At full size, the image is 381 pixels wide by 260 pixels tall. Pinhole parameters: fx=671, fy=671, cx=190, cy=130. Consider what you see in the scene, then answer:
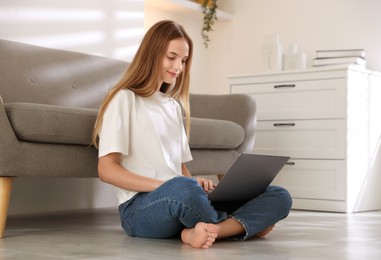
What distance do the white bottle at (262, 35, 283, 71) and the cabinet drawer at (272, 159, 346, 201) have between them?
25.9 inches

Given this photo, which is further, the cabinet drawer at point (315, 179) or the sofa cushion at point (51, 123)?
the cabinet drawer at point (315, 179)

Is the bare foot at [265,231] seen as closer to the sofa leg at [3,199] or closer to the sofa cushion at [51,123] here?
the sofa cushion at [51,123]

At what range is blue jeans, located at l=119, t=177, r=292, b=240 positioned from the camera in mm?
1927

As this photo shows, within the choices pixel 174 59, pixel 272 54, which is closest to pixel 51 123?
pixel 174 59

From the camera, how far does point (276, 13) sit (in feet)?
14.3

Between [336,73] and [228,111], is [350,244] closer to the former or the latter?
[228,111]

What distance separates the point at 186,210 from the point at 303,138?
5.92ft

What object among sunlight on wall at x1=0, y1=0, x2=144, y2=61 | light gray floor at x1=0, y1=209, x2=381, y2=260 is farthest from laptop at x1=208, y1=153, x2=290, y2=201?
sunlight on wall at x1=0, y1=0, x2=144, y2=61

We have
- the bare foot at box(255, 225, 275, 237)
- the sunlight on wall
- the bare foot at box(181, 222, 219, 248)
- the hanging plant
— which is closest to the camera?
the bare foot at box(181, 222, 219, 248)

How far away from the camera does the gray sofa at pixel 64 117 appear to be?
7.04 feet

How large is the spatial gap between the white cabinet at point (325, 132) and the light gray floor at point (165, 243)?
69cm

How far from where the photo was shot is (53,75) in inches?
117

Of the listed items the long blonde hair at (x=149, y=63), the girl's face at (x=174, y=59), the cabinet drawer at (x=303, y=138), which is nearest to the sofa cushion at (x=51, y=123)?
the long blonde hair at (x=149, y=63)

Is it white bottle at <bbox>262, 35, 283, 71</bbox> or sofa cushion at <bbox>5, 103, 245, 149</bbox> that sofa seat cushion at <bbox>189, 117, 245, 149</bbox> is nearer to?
sofa cushion at <bbox>5, 103, 245, 149</bbox>
